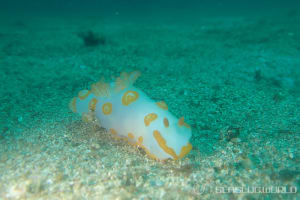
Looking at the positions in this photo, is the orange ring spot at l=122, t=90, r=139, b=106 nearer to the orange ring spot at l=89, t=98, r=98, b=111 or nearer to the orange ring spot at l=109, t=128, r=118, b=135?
the orange ring spot at l=109, t=128, r=118, b=135

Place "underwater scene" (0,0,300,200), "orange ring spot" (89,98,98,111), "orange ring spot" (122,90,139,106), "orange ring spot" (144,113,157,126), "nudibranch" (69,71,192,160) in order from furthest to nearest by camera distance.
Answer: "orange ring spot" (89,98,98,111), "orange ring spot" (122,90,139,106), "orange ring spot" (144,113,157,126), "nudibranch" (69,71,192,160), "underwater scene" (0,0,300,200)

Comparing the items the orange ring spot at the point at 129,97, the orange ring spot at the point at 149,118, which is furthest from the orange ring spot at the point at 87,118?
the orange ring spot at the point at 149,118

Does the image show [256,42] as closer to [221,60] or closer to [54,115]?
[221,60]

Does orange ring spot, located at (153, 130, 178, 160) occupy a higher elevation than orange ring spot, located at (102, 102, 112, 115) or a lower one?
lower

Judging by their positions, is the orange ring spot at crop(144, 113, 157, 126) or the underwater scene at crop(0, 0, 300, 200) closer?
the underwater scene at crop(0, 0, 300, 200)

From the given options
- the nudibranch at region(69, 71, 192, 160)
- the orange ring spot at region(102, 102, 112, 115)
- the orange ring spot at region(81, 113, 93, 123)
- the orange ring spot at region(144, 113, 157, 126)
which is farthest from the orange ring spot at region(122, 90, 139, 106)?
the orange ring spot at region(81, 113, 93, 123)

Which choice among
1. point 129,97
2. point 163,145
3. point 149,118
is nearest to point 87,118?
point 129,97

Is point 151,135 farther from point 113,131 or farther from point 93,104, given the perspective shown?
point 93,104

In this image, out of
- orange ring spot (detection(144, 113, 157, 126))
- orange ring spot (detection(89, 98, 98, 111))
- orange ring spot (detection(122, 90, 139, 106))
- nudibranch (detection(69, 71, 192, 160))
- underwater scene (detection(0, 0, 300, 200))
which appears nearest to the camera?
underwater scene (detection(0, 0, 300, 200))
